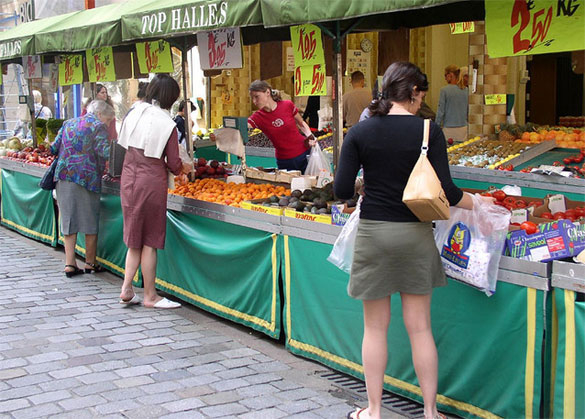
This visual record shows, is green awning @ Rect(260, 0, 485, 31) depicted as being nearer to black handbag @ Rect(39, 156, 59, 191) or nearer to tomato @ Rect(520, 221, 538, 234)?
tomato @ Rect(520, 221, 538, 234)

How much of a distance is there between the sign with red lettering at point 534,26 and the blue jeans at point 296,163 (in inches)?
163

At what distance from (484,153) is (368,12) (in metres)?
5.32

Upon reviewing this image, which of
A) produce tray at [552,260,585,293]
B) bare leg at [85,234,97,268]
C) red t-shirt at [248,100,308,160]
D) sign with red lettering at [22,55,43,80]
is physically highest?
sign with red lettering at [22,55,43,80]

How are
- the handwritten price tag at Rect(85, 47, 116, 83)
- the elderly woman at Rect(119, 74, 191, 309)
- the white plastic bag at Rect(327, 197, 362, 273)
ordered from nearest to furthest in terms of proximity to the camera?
the white plastic bag at Rect(327, 197, 362, 273) → the elderly woman at Rect(119, 74, 191, 309) → the handwritten price tag at Rect(85, 47, 116, 83)

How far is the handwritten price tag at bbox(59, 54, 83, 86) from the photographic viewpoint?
9.64m

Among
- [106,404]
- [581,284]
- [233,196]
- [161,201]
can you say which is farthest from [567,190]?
[106,404]

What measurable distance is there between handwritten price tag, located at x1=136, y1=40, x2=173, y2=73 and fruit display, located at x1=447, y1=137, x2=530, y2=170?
12.1 ft

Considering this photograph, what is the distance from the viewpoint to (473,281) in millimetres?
3811

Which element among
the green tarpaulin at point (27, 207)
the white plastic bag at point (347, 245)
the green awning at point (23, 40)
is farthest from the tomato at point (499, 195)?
the green awning at point (23, 40)

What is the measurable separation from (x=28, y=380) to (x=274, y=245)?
1874 millimetres

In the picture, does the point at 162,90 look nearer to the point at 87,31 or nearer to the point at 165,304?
the point at 165,304

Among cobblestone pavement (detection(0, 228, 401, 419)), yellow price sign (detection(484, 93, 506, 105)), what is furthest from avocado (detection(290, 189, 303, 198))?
yellow price sign (detection(484, 93, 506, 105))

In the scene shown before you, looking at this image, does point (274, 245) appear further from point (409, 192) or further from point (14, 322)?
point (14, 322)

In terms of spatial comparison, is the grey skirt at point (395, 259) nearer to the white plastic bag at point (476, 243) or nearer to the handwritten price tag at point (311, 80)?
the white plastic bag at point (476, 243)
